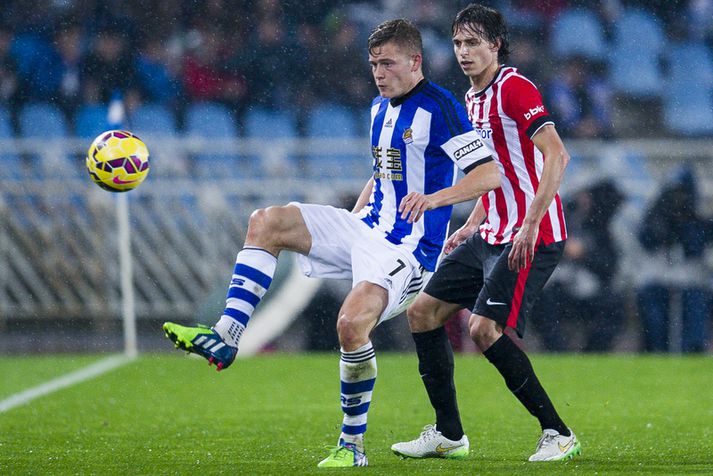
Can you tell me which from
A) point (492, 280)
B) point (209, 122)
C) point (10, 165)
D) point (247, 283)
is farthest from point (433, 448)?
point (209, 122)

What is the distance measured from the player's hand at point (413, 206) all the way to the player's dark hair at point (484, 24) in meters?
0.97

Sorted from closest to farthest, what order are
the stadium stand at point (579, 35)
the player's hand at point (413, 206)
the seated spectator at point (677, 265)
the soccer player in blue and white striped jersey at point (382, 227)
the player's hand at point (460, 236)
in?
the player's hand at point (413, 206) → the soccer player in blue and white striped jersey at point (382, 227) → the player's hand at point (460, 236) → the seated spectator at point (677, 265) → the stadium stand at point (579, 35)

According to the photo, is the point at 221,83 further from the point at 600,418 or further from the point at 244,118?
the point at 600,418

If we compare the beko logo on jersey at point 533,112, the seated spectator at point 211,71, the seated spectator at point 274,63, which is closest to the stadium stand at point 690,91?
the seated spectator at point 274,63

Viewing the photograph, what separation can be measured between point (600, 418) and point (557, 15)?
8.98m

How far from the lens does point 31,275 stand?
12.8m

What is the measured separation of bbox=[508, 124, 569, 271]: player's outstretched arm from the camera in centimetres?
543

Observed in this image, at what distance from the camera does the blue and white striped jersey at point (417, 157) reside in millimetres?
5641

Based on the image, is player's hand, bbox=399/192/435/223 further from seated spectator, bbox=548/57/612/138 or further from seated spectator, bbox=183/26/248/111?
seated spectator, bbox=183/26/248/111

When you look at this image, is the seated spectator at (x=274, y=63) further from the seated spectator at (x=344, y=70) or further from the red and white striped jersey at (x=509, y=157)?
the red and white striped jersey at (x=509, y=157)

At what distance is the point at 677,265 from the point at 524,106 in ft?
23.3

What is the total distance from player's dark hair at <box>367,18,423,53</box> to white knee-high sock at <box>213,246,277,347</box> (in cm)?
111

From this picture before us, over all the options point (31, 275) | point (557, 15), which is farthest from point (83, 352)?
point (557, 15)

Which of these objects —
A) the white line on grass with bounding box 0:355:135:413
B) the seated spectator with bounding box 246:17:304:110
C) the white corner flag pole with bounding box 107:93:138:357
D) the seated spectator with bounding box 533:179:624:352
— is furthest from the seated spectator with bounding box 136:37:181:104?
the seated spectator with bounding box 533:179:624:352
